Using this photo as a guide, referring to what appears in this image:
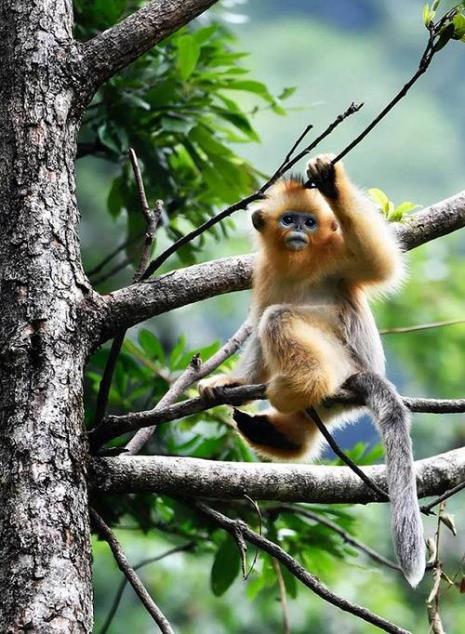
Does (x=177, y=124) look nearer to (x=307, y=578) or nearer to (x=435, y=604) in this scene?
(x=307, y=578)

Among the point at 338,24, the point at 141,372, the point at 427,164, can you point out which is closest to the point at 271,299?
the point at 141,372

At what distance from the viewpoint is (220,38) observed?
13.4ft

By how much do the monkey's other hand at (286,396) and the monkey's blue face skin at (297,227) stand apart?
47 cm

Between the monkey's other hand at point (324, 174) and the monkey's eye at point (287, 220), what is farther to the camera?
the monkey's eye at point (287, 220)

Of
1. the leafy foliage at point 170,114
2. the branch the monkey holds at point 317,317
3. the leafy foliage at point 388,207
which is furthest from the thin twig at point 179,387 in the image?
the leafy foliage at point 170,114

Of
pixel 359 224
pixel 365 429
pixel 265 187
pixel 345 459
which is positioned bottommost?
pixel 345 459

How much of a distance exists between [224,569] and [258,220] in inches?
44.7

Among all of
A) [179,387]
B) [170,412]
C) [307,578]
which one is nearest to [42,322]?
[170,412]

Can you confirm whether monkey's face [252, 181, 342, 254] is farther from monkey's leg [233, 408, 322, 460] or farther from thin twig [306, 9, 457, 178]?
thin twig [306, 9, 457, 178]

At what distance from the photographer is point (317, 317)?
9.64ft

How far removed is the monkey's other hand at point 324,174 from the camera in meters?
2.62

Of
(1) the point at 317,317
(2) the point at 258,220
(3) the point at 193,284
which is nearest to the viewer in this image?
(3) the point at 193,284

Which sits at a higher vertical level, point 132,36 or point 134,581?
point 132,36

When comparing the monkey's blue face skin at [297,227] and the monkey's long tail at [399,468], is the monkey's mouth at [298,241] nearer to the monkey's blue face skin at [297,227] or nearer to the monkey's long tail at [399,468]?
the monkey's blue face skin at [297,227]
